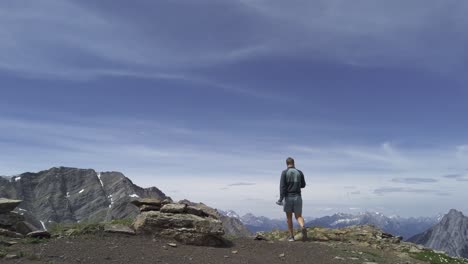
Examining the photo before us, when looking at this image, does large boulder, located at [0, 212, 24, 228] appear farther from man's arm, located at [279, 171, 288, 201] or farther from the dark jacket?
the dark jacket

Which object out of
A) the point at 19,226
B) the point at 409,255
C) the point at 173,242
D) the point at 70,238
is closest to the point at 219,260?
the point at 173,242

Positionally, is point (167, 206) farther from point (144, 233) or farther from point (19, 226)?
point (19, 226)

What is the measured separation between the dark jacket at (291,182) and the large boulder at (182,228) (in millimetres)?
4716

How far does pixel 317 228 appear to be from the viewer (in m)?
30.9

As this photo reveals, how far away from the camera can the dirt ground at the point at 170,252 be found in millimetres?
16859

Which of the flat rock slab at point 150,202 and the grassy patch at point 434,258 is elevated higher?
the flat rock slab at point 150,202

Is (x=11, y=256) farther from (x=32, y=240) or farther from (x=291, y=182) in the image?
(x=291, y=182)

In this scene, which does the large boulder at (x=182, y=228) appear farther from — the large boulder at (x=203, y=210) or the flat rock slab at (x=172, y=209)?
the large boulder at (x=203, y=210)

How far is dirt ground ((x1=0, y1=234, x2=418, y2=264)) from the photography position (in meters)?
16.9

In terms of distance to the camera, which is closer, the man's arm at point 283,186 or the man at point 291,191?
the man at point 291,191

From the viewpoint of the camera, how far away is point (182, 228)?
70.4 ft

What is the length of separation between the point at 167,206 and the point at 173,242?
2918 mm

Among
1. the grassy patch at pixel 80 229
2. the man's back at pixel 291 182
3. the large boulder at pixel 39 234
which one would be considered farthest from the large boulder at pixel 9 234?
the man's back at pixel 291 182

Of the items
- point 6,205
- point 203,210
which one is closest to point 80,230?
point 6,205
